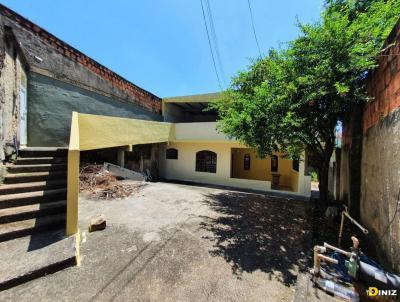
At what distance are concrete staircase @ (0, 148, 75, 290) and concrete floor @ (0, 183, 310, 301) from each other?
0.21 m

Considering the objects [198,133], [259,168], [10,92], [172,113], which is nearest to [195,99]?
[198,133]

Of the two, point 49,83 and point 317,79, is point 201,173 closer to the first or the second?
point 49,83

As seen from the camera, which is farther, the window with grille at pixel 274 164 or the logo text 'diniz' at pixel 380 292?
the window with grille at pixel 274 164

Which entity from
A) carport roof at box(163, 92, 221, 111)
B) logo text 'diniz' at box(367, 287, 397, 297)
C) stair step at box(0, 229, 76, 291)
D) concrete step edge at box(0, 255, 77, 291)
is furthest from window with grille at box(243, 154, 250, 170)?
concrete step edge at box(0, 255, 77, 291)

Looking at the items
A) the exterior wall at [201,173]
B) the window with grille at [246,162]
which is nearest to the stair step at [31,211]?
the exterior wall at [201,173]

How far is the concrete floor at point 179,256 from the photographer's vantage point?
101 inches

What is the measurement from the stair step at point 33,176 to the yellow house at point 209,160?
279 inches

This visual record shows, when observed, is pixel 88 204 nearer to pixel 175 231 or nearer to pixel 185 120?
pixel 175 231

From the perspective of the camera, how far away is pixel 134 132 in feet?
27.3

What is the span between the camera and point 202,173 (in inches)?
461

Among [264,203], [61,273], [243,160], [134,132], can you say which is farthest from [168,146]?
[61,273]

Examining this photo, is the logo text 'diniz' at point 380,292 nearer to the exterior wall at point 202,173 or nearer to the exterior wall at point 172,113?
the exterior wall at point 202,173

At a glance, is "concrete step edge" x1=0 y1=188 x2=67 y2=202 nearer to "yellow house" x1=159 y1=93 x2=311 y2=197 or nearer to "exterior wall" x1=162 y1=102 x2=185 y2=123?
"yellow house" x1=159 y1=93 x2=311 y2=197

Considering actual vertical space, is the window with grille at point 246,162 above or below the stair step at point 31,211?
above
